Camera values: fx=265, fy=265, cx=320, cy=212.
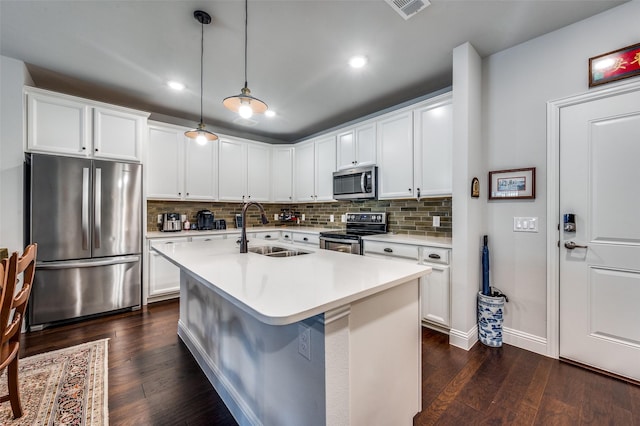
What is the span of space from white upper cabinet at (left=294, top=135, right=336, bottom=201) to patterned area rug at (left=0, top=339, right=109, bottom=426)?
126 inches

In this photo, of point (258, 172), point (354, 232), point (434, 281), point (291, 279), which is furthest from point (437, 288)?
point (258, 172)

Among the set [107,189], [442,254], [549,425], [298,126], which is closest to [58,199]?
[107,189]

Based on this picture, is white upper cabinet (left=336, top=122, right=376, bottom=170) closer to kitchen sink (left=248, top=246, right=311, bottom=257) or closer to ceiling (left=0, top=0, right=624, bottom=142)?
ceiling (left=0, top=0, right=624, bottom=142)

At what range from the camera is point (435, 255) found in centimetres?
262

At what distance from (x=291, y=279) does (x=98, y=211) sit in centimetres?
294

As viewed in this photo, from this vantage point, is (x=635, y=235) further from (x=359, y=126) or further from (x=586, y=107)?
(x=359, y=126)

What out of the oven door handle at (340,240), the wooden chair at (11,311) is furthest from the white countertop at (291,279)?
the oven door handle at (340,240)

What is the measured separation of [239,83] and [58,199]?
7.44 feet

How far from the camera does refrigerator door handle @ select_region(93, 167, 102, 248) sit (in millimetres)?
2963

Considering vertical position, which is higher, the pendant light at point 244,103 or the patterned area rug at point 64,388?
the pendant light at point 244,103

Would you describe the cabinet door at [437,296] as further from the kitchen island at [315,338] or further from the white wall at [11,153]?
the white wall at [11,153]

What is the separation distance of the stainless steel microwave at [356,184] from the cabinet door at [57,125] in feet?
10.1

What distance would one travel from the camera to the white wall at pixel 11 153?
2.57 m

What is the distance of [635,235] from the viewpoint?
1.89 metres
